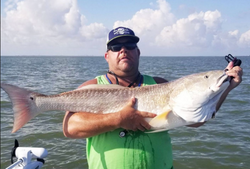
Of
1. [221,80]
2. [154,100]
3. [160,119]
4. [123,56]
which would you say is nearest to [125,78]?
A: [123,56]

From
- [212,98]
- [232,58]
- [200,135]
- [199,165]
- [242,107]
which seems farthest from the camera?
[242,107]

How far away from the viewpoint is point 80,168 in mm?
7141

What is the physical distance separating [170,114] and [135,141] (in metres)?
0.61

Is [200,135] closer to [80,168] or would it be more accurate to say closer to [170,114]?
[80,168]

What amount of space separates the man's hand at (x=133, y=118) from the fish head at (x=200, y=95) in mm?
392

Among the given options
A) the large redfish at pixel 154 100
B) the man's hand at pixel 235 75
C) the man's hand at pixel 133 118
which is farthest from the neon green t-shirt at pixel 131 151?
the man's hand at pixel 235 75

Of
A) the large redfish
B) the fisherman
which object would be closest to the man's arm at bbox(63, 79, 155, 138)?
the fisherman

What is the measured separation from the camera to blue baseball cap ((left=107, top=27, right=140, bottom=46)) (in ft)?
12.3

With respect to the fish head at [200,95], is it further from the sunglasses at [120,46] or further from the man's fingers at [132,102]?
the sunglasses at [120,46]

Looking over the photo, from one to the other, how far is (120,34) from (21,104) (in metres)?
1.74

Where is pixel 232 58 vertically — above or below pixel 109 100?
above

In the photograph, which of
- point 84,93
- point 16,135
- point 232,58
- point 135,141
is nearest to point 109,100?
point 84,93

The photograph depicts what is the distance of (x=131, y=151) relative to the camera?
3238mm

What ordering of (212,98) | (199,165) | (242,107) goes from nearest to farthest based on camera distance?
(212,98)
(199,165)
(242,107)
